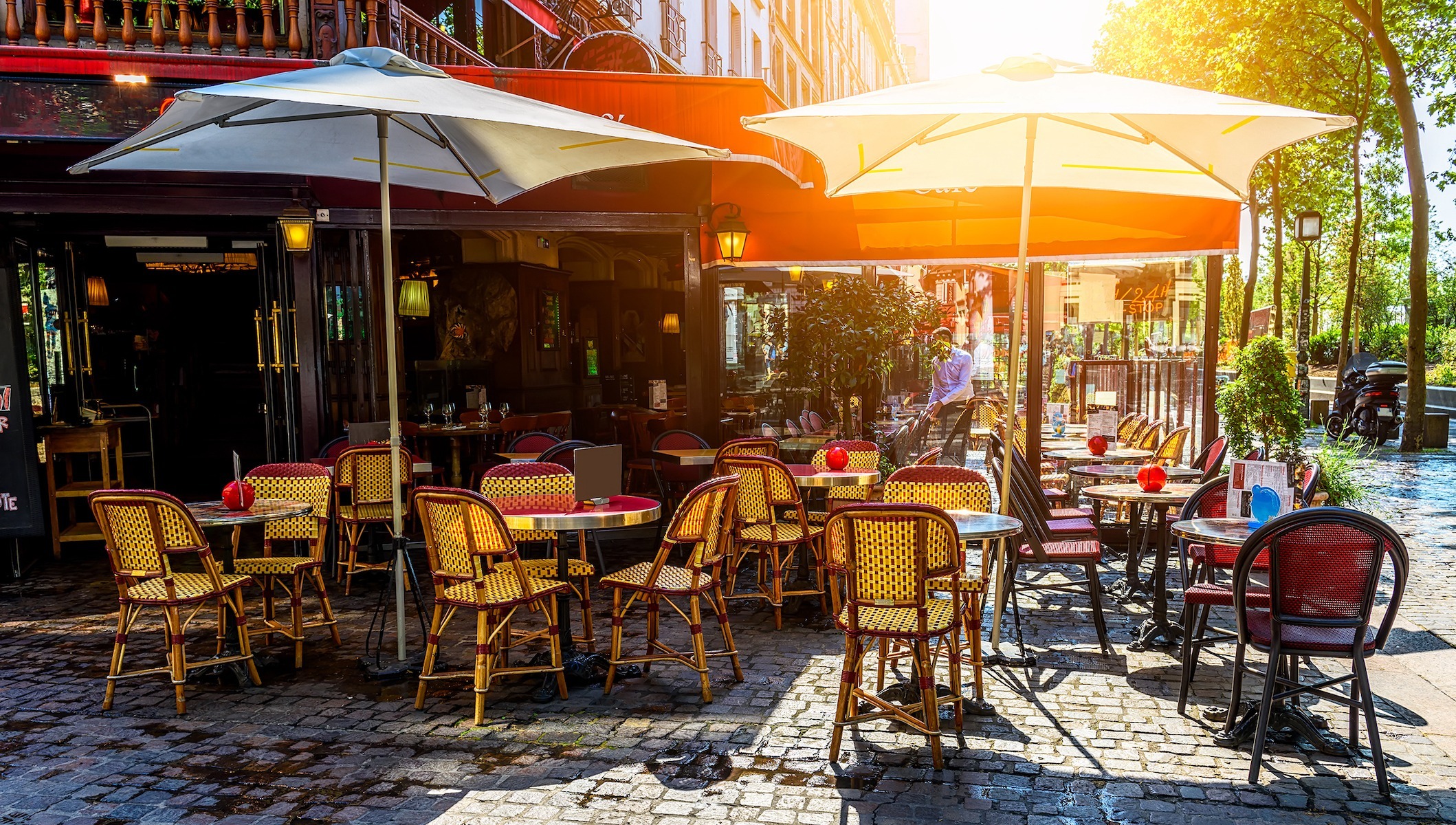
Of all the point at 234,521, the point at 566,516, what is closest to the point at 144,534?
the point at 234,521

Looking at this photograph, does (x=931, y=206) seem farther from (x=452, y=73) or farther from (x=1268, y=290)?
(x=1268, y=290)

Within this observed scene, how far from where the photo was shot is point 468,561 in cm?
482

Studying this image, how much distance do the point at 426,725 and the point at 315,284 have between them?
564 cm

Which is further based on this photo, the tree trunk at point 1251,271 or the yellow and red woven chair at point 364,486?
the tree trunk at point 1251,271

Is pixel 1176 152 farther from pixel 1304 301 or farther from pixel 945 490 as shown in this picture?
pixel 1304 301

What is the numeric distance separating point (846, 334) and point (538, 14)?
15.2ft

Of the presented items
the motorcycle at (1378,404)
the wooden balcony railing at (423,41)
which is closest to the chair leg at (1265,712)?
the wooden balcony railing at (423,41)

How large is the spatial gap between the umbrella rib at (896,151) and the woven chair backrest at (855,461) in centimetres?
201

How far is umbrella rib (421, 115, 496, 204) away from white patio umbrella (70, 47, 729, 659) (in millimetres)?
12

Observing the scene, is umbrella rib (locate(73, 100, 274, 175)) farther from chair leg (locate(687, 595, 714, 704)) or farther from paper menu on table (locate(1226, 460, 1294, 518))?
paper menu on table (locate(1226, 460, 1294, 518))

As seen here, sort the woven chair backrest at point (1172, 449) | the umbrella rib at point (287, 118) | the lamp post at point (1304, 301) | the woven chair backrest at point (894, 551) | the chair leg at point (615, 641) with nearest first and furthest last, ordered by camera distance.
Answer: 1. the woven chair backrest at point (894, 551)
2. the chair leg at point (615, 641)
3. the umbrella rib at point (287, 118)
4. the woven chair backrest at point (1172, 449)
5. the lamp post at point (1304, 301)

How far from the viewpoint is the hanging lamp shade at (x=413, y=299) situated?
13.0m

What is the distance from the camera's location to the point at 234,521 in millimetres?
5359

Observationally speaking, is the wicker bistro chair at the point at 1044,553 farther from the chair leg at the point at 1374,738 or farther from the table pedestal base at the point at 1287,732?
the chair leg at the point at 1374,738
